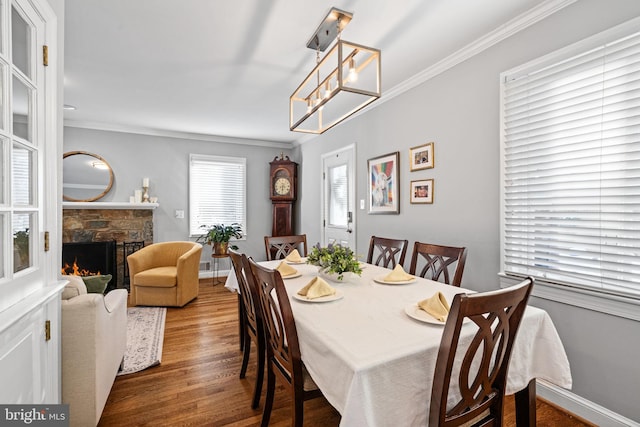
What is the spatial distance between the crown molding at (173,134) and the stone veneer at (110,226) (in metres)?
1.25

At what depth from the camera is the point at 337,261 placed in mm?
1952

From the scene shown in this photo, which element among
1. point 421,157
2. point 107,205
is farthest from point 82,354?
point 107,205

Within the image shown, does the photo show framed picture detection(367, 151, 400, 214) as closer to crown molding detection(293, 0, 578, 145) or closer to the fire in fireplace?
crown molding detection(293, 0, 578, 145)

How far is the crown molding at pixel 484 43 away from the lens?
6.49ft

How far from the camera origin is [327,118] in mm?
4426

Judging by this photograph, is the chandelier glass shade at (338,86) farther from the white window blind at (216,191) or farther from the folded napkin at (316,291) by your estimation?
the white window blind at (216,191)

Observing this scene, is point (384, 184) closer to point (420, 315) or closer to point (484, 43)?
point (484, 43)

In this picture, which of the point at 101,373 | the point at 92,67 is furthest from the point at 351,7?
the point at 101,373

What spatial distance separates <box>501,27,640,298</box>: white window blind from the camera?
1.66 m

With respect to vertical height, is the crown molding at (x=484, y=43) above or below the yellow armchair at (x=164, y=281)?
above

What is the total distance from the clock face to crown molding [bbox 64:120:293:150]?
76 centimetres

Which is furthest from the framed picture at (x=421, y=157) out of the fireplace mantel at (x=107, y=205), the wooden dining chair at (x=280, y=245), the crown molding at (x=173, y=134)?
the fireplace mantel at (x=107, y=205)

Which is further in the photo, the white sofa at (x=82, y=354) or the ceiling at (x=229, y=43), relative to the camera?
the ceiling at (x=229, y=43)
